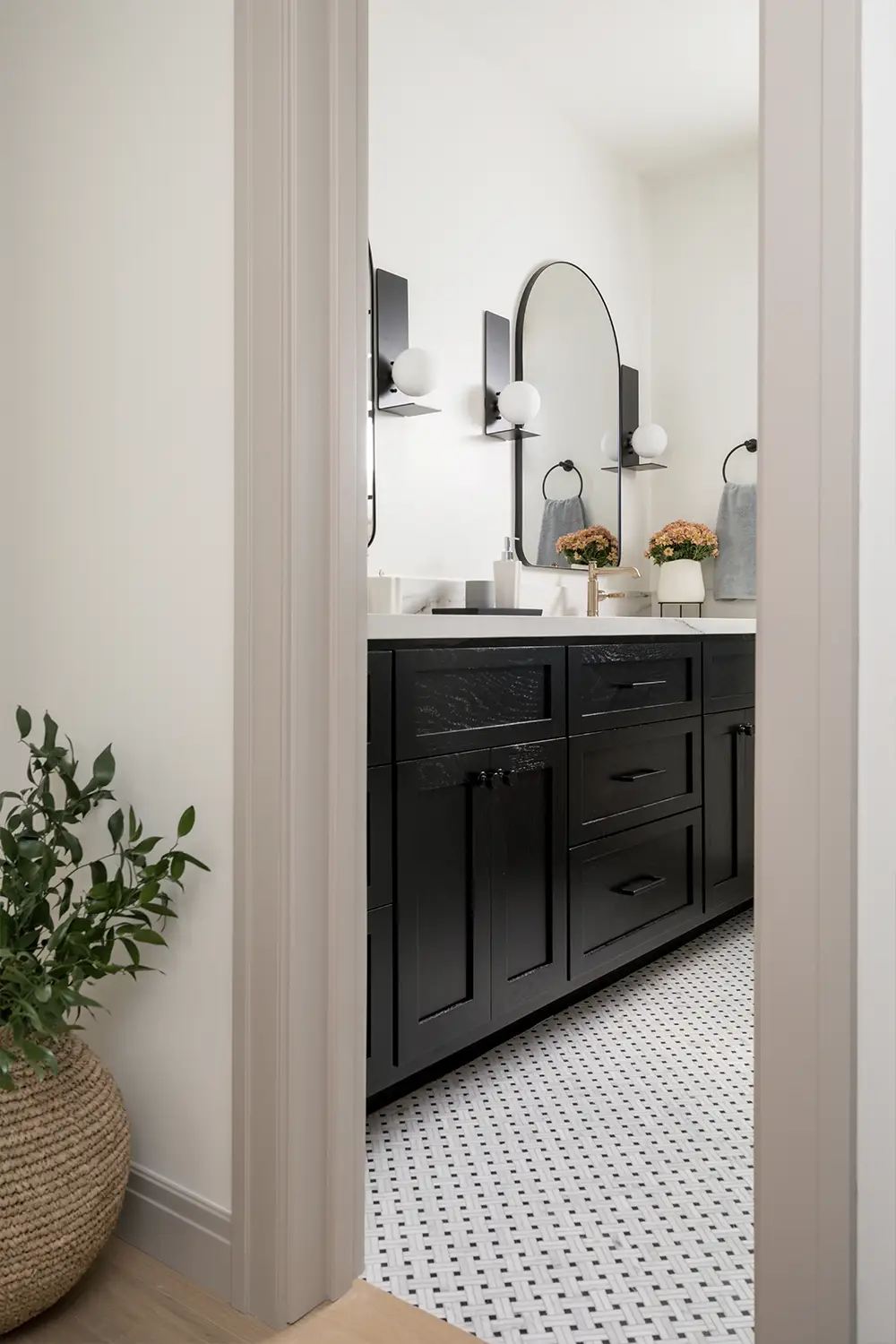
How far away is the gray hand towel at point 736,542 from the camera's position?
11.1ft

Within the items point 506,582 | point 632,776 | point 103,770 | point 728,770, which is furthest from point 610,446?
point 103,770

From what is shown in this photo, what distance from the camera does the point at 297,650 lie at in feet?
4.30

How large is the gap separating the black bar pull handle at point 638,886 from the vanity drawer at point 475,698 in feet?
1.59

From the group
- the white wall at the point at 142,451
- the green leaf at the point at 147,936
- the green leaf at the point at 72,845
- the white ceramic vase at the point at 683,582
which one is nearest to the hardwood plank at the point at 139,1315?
the white wall at the point at 142,451

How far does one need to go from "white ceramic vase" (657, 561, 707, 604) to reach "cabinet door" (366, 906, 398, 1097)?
2055mm

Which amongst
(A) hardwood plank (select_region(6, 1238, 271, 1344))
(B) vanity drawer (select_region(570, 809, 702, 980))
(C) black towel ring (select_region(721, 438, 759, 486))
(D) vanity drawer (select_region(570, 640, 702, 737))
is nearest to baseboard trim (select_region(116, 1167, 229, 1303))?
(A) hardwood plank (select_region(6, 1238, 271, 1344))

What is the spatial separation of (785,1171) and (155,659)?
106cm

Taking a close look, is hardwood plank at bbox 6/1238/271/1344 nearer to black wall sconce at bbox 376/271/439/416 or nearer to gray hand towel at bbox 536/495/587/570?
black wall sconce at bbox 376/271/439/416

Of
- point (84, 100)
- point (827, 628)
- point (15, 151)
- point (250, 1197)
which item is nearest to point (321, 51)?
point (84, 100)

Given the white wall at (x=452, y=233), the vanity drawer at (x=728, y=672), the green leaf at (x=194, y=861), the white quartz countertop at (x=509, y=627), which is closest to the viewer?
the green leaf at (x=194, y=861)

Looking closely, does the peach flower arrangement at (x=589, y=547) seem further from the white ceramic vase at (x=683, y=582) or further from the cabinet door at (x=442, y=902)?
the cabinet door at (x=442, y=902)

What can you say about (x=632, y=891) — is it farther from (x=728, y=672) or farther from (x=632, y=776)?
(x=728, y=672)

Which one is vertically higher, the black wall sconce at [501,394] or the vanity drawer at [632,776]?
the black wall sconce at [501,394]

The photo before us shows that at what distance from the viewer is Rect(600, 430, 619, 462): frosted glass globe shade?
335 centimetres
